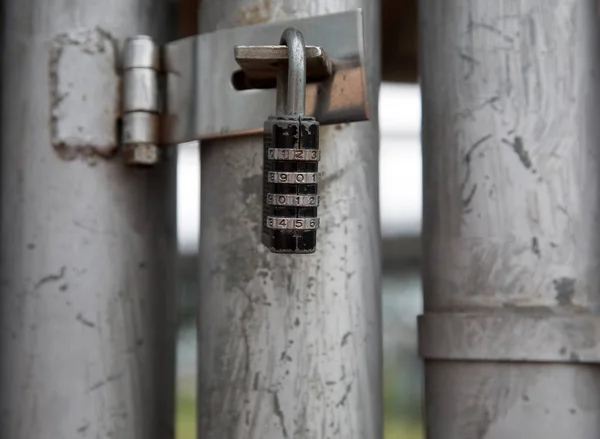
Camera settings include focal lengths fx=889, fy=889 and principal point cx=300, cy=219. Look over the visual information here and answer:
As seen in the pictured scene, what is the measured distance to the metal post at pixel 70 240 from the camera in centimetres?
87

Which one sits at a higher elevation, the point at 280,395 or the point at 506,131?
the point at 506,131

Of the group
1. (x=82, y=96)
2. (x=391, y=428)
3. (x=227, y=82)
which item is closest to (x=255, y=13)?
(x=227, y=82)

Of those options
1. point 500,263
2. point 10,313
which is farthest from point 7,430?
point 500,263

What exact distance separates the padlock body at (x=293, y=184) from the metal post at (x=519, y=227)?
0.62 ft

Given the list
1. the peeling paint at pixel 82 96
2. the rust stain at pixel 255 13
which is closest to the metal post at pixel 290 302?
the rust stain at pixel 255 13

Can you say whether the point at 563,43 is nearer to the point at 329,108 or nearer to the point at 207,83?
the point at 329,108

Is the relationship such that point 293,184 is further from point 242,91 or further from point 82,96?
point 82,96

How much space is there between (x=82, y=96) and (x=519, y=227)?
0.44 meters

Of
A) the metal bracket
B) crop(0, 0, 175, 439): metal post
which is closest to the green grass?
crop(0, 0, 175, 439): metal post

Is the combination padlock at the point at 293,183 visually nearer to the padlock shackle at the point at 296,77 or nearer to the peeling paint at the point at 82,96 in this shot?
the padlock shackle at the point at 296,77

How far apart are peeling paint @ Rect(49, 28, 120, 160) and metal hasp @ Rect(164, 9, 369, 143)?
59 mm

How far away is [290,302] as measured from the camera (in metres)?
0.81

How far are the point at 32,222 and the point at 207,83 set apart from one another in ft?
0.73

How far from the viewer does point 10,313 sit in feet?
2.93
